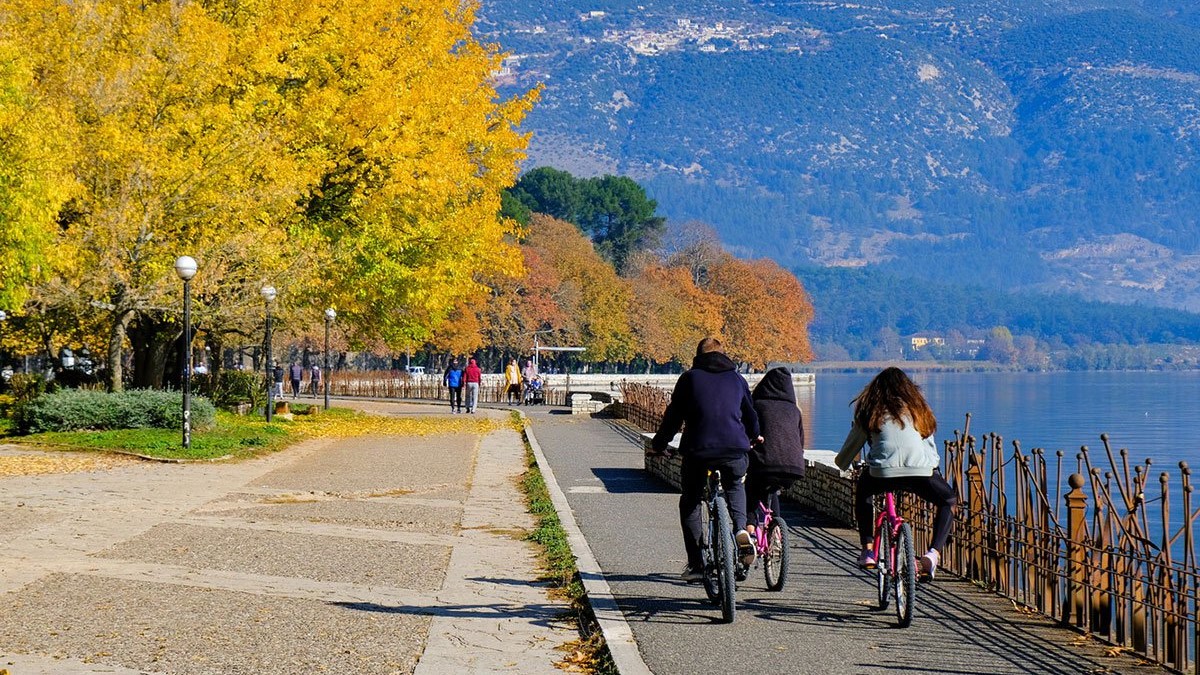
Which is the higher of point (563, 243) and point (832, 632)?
point (563, 243)

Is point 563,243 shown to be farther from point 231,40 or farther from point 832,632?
point 832,632

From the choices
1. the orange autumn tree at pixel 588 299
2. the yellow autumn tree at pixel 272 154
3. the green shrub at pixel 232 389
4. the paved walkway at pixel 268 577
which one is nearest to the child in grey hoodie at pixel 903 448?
the paved walkway at pixel 268 577

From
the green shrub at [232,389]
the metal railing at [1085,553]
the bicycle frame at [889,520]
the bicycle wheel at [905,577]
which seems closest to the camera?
the metal railing at [1085,553]

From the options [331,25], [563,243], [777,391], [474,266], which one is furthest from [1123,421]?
[777,391]

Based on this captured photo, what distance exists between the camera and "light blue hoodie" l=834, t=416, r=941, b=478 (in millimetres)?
10117

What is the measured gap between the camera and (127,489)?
62.6ft

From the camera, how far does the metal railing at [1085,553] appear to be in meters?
9.30

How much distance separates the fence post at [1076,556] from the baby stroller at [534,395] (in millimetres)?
47668

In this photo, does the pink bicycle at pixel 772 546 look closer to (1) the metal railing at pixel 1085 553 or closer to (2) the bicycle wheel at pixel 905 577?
(2) the bicycle wheel at pixel 905 577

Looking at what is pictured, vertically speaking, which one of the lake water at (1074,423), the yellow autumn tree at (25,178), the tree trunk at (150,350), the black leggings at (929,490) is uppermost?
the yellow autumn tree at (25,178)

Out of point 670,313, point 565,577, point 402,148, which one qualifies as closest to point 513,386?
point 402,148

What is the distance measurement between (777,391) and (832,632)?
2.60m

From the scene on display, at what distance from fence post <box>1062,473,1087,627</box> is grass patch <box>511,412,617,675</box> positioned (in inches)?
126

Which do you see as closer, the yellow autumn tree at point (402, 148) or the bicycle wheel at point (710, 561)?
the bicycle wheel at point (710, 561)
